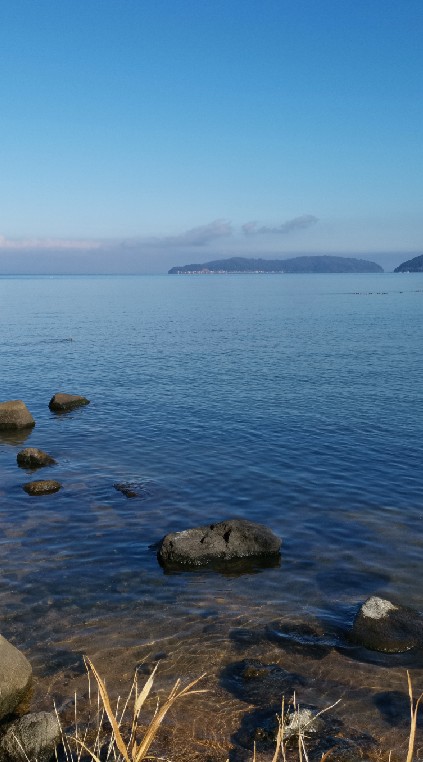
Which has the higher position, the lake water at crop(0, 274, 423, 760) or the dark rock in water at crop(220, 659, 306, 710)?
the lake water at crop(0, 274, 423, 760)

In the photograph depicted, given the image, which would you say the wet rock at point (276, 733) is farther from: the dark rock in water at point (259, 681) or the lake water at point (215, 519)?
the dark rock in water at point (259, 681)

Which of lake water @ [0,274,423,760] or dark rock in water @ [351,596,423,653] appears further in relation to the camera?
dark rock in water @ [351,596,423,653]

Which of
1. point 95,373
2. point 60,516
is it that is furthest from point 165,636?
point 95,373

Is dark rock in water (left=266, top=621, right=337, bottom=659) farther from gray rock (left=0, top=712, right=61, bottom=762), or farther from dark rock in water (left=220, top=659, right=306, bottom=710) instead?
gray rock (left=0, top=712, right=61, bottom=762)

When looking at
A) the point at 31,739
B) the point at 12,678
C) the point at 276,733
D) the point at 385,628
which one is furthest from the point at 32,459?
the point at 276,733

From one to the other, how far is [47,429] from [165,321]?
243 ft

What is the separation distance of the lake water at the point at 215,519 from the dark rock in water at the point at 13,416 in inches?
54.8

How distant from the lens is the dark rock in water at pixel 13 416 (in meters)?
38.9

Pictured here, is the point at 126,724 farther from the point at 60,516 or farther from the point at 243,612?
the point at 60,516

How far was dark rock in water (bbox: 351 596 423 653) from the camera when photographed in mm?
16328

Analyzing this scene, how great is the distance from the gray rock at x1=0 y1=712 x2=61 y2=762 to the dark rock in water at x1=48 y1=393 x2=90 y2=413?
32.2 m

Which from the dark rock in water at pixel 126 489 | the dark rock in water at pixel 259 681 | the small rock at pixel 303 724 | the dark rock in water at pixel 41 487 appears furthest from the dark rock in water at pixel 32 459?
the small rock at pixel 303 724

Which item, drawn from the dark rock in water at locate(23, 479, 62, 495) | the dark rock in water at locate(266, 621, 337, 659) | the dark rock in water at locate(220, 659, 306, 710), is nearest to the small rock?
the dark rock in water at locate(220, 659, 306, 710)

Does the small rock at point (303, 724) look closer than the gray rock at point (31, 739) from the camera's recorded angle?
No
